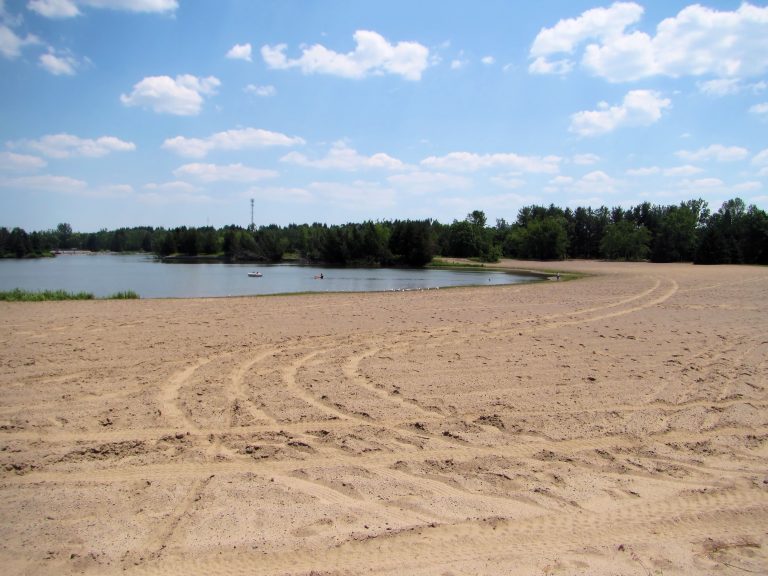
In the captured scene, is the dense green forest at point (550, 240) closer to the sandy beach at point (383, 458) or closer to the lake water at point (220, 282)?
the lake water at point (220, 282)

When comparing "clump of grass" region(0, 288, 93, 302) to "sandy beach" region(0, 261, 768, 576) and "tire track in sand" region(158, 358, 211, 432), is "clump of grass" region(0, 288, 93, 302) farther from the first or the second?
"tire track in sand" region(158, 358, 211, 432)

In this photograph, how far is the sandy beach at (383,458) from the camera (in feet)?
12.8

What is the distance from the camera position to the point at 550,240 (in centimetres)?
10719

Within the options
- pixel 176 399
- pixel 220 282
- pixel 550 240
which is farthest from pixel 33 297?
pixel 550 240

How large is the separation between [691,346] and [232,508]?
10339mm

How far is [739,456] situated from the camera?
5582 mm

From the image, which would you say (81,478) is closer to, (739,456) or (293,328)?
(739,456)

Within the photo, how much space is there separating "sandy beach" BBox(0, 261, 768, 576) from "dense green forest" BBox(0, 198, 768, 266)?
76.8 meters

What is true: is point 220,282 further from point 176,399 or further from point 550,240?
point 550,240

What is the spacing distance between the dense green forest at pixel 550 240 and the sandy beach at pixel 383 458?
7682 cm

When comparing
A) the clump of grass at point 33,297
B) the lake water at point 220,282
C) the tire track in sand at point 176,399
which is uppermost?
the clump of grass at point 33,297

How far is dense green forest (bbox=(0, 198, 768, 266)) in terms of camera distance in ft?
246

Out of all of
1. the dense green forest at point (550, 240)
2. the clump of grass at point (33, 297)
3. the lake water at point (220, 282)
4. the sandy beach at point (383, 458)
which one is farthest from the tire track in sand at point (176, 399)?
the dense green forest at point (550, 240)

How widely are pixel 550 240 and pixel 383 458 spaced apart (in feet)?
354
